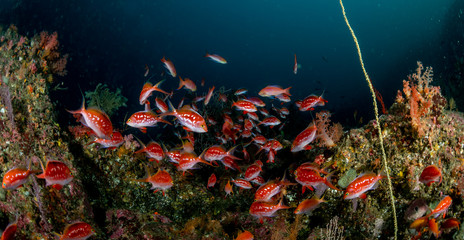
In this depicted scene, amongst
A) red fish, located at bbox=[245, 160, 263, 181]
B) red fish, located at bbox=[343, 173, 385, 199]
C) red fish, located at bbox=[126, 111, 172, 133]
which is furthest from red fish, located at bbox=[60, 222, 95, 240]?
red fish, located at bbox=[343, 173, 385, 199]

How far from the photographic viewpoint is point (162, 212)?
579cm

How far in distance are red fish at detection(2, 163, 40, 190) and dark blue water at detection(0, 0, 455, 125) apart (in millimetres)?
46674

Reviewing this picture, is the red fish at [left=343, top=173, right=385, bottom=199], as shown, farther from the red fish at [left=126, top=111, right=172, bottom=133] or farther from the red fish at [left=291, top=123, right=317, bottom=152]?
the red fish at [left=126, top=111, right=172, bottom=133]

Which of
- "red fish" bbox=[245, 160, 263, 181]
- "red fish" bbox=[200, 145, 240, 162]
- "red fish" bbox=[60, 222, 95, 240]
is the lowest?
"red fish" bbox=[245, 160, 263, 181]

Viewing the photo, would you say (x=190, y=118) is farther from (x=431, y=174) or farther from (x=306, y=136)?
(x=431, y=174)

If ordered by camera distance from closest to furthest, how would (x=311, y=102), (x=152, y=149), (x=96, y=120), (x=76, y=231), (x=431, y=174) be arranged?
(x=96, y=120) → (x=76, y=231) → (x=431, y=174) → (x=152, y=149) → (x=311, y=102)

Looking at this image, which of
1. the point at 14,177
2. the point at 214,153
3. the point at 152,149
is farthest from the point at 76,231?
the point at 214,153

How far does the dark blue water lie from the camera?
65.1 m

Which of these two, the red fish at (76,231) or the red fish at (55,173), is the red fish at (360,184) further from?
the red fish at (55,173)

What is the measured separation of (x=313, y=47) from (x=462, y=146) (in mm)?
147460

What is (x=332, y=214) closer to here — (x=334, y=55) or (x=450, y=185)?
(x=450, y=185)

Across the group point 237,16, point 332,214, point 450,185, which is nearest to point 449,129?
point 450,185

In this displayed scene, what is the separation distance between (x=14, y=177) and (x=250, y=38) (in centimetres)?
15331

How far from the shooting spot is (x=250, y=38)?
146500mm
